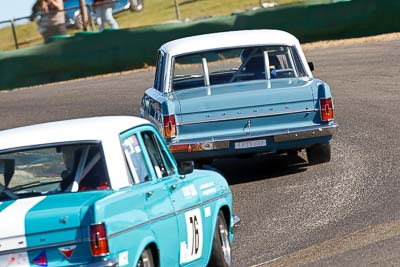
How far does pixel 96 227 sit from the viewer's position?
6.08 meters

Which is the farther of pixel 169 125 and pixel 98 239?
pixel 169 125

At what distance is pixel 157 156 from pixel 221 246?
3.27 feet

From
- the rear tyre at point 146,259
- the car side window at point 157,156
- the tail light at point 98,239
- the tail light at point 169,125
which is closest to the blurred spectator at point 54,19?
the tail light at point 169,125

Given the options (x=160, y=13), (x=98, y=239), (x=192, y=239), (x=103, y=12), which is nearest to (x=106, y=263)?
(x=98, y=239)

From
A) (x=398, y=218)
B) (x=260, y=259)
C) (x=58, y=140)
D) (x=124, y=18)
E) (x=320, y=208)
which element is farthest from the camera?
(x=124, y=18)

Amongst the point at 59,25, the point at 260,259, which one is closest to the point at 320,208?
the point at 260,259

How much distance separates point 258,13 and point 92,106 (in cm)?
672

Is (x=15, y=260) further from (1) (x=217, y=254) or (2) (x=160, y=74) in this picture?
(2) (x=160, y=74)

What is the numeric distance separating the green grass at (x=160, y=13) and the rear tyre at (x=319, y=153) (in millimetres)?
22535

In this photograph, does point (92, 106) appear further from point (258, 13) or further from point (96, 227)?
point (96, 227)

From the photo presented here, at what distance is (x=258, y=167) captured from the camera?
44.8ft

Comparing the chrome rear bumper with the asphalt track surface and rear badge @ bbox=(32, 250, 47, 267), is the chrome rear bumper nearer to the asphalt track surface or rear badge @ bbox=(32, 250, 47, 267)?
the asphalt track surface

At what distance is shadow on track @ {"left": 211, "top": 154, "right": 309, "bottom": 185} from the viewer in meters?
12.9

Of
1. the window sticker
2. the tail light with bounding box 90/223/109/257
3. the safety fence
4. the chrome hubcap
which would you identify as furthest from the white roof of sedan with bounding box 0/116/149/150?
the safety fence
